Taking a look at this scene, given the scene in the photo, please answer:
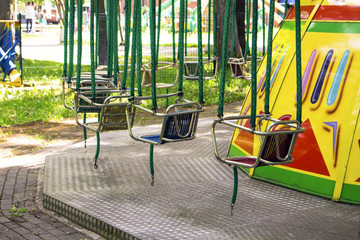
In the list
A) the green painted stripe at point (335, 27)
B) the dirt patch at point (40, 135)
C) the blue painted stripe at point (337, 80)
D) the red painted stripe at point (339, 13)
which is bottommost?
the dirt patch at point (40, 135)

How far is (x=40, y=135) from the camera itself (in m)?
9.68

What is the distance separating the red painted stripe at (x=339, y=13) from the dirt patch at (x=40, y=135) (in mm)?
4394

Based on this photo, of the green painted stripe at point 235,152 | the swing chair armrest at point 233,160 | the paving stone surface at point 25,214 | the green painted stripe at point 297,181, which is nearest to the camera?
the swing chair armrest at point 233,160

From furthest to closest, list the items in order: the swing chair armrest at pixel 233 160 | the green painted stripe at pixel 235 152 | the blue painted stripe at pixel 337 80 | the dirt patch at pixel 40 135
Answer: the dirt patch at pixel 40 135, the green painted stripe at pixel 235 152, the blue painted stripe at pixel 337 80, the swing chair armrest at pixel 233 160

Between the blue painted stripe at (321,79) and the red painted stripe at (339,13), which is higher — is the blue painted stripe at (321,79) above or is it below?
below

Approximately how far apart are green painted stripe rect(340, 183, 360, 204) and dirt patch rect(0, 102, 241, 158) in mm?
4600

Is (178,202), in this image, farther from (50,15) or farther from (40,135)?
(50,15)

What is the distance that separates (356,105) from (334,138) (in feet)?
1.18

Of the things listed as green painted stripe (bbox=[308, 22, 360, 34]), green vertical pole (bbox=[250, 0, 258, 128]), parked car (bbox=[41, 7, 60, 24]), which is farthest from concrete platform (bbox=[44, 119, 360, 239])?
parked car (bbox=[41, 7, 60, 24])

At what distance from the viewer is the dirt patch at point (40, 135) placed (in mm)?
8727

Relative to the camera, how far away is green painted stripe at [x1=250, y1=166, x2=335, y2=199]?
5543 millimetres

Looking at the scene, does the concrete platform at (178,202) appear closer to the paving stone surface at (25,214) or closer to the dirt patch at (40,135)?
the paving stone surface at (25,214)

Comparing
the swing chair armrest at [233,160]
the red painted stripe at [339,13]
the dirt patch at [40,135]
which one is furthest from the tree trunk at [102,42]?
the swing chair armrest at [233,160]

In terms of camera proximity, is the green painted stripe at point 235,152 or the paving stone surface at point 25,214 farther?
the green painted stripe at point 235,152
